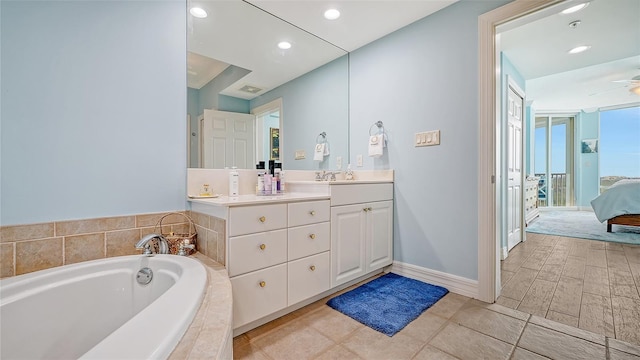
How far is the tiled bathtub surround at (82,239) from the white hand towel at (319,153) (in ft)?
4.16

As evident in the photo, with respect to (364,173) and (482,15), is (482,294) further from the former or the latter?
(482,15)

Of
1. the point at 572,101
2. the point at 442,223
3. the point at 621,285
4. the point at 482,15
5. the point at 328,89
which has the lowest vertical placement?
the point at 621,285

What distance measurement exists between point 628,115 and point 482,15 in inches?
262

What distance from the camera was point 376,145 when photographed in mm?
2404

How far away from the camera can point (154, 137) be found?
5.20ft

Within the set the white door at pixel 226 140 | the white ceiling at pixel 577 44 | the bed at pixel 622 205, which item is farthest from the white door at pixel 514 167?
the white door at pixel 226 140

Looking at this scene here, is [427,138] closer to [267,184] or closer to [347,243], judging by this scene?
[347,243]

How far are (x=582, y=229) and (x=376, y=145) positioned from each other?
165 inches

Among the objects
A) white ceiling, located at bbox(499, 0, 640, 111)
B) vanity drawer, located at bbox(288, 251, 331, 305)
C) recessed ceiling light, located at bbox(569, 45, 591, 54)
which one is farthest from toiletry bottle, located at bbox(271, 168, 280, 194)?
recessed ceiling light, located at bbox(569, 45, 591, 54)

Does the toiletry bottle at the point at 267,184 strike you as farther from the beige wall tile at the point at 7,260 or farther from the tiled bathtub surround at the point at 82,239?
the beige wall tile at the point at 7,260

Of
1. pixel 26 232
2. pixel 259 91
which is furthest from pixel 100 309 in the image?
pixel 259 91

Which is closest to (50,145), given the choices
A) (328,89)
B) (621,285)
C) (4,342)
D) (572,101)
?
(4,342)

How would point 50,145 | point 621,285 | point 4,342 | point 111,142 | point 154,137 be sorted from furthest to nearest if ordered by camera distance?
point 621,285 < point 154,137 < point 111,142 < point 50,145 < point 4,342

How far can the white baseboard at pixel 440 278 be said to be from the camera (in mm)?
1888
